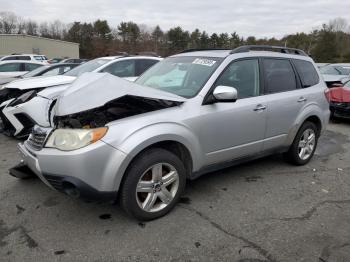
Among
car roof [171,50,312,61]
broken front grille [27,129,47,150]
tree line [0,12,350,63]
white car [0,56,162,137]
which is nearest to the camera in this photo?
broken front grille [27,129,47,150]

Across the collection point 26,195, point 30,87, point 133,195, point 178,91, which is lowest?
point 26,195

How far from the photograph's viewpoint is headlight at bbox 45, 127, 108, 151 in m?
2.98

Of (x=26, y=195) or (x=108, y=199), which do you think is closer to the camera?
(x=108, y=199)

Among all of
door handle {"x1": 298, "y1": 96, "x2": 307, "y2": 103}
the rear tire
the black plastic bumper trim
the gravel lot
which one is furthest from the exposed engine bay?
the rear tire

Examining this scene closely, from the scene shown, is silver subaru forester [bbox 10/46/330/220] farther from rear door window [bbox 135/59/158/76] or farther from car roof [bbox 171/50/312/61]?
rear door window [bbox 135/59/158/76]

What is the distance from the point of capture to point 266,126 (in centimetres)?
438

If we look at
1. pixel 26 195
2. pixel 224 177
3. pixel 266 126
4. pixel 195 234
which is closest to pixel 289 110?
pixel 266 126

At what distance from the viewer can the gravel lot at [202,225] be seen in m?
2.90

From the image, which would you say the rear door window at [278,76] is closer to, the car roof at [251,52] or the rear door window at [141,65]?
the car roof at [251,52]

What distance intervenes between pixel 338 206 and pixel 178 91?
226 centimetres

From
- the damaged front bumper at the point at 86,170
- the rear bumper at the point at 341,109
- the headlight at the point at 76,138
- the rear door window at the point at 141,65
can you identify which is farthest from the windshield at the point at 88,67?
the rear bumper at the point at 341,109

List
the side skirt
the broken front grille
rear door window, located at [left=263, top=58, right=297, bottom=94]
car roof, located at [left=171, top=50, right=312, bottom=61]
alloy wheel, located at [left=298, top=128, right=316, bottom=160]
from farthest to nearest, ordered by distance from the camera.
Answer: alloy wheel, located at [left=298, top=128, right=316, bottom=160]
rear door window, located at [left=263, top=58, right=297, bottom=94]
car roof, located at [left=171, top=50, right=312, bottom=61]
the side skirt
the broken front grille

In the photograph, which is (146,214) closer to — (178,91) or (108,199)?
(108,199)

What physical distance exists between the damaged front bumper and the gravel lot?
1.46 feet
